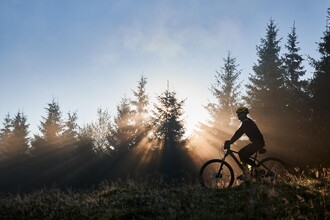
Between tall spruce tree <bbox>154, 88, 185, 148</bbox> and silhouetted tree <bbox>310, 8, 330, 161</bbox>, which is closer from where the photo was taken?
silhouetted tree <bbox>310, 8, 330, 161</bbox>

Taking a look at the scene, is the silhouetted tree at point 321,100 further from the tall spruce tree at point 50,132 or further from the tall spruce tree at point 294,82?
the tall spruce tree at point 50,132

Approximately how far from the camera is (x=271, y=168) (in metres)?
11.6

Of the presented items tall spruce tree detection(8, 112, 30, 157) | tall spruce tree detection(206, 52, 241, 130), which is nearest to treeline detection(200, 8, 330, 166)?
tall spruce tree detection(206, 52, 241, 130)

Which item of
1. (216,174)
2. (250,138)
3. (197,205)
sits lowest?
(197,205)

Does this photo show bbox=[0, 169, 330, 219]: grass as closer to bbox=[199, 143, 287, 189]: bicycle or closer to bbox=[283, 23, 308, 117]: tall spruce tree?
bbox=[199, 143, 287, 189]: bicycle

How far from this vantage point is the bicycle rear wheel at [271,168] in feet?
37.3

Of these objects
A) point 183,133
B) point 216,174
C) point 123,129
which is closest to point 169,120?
point 183,133

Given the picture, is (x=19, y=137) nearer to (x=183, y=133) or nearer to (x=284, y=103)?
(x=183, y=133)

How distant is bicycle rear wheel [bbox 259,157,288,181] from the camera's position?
11.4m

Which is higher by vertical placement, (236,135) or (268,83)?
(268,83)

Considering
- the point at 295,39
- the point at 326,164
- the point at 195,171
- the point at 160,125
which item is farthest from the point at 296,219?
the point at 295,39

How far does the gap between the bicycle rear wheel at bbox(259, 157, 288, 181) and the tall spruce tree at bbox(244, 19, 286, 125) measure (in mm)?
19912

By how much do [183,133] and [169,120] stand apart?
194 centimetres

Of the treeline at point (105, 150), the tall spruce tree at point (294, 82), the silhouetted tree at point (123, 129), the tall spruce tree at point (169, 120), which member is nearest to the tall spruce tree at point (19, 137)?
the treeline at point (105, 150)
